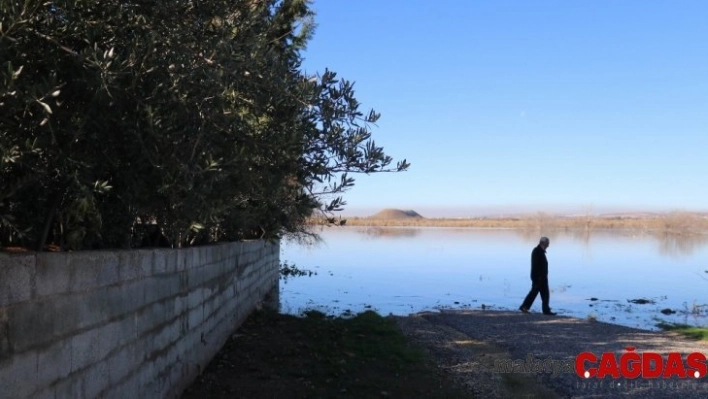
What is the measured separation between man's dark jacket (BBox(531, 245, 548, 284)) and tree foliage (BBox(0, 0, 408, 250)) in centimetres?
1024

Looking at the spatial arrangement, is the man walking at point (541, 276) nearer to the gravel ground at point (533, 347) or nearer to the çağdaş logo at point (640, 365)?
the gravel ground at point (533, 347)

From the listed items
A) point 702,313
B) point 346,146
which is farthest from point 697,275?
point 346,146

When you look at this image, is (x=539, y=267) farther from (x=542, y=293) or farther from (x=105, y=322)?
(x=105, y=322)

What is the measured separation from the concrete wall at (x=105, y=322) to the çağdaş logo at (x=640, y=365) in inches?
189

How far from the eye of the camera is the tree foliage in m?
→ 3.18

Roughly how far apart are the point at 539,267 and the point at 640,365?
20.6ft

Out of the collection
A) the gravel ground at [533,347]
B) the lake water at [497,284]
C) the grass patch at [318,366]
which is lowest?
the lake water at [497,284]

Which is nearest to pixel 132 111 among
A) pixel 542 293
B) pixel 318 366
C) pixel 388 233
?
pixel 318 366

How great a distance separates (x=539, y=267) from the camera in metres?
14.6

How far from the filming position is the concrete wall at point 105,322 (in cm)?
298

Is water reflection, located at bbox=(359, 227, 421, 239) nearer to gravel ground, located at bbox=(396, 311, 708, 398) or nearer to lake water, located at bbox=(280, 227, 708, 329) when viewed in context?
lake water, located at bbox=(280, 227, 708, 329)

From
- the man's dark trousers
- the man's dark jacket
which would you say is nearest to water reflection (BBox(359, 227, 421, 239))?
the man's dark trousers

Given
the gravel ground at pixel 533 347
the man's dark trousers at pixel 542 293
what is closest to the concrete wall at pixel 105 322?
the gravel ground at pixel 533 347

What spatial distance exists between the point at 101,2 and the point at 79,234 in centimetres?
Answer: 152
